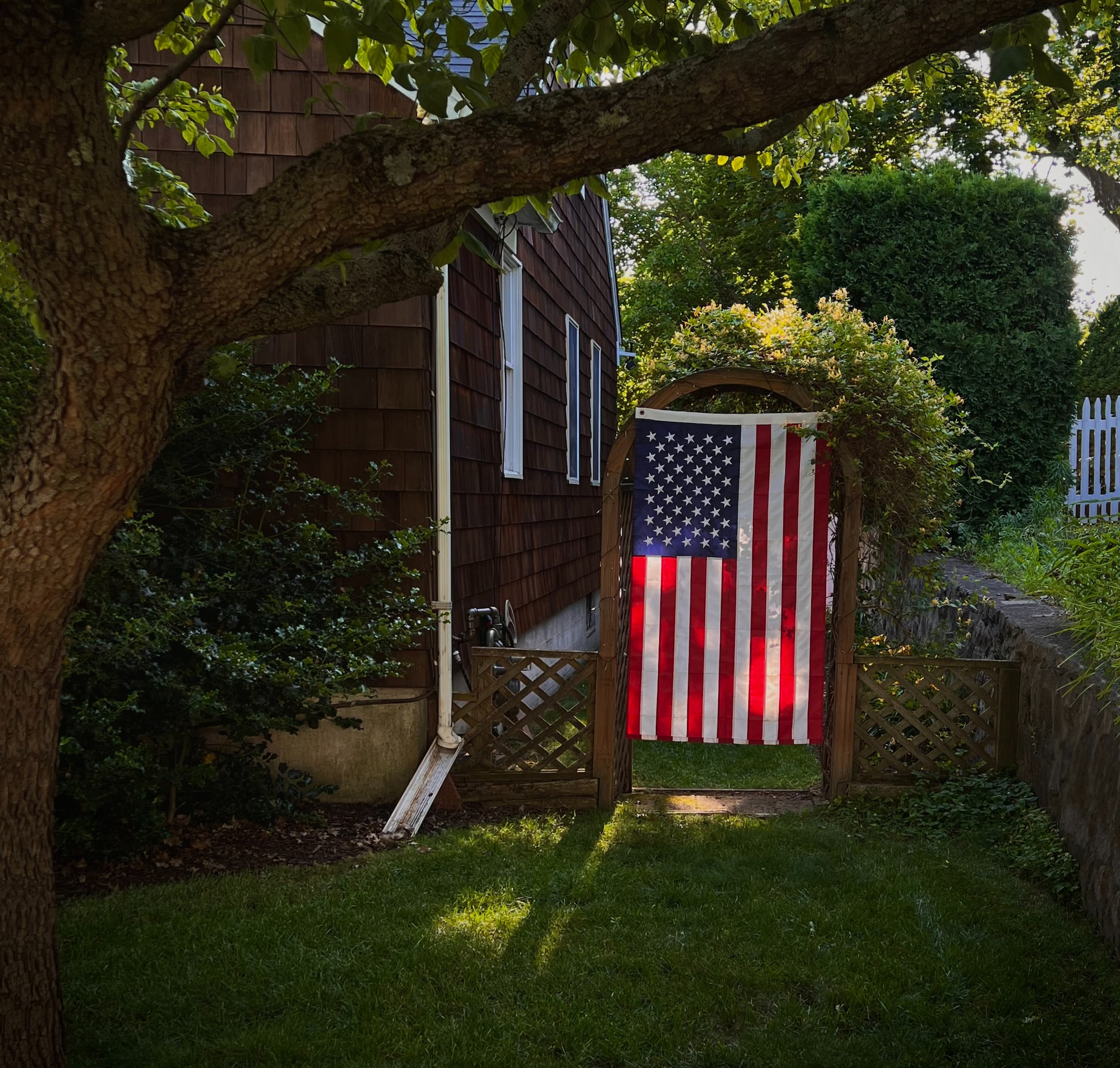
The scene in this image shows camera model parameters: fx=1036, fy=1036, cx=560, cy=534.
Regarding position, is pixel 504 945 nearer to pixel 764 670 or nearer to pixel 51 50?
pixel 764 670

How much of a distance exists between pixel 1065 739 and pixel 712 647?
73.3 inches

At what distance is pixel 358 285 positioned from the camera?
311cm

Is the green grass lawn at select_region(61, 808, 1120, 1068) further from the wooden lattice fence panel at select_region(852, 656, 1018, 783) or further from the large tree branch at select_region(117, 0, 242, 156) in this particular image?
the large tree branch at select_region(117, 0, 242, 156)

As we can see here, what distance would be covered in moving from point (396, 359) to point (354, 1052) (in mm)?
3696

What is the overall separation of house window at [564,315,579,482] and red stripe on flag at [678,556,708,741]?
4993mm

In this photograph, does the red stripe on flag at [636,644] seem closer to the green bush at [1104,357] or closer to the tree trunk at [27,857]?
the tree trunk at [27,857]

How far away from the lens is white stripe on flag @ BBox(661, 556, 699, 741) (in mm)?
5793

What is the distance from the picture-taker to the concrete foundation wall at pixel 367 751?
5.69 metres

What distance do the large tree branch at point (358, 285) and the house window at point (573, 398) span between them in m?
7.39

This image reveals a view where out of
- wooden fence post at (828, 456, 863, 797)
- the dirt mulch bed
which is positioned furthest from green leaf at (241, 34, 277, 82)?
wooden fence post at (828, 456, 863, 797)

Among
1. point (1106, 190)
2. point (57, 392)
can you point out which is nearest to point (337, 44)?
point (57, 392)

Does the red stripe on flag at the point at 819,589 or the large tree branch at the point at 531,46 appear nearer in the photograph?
the large tree branch at the point at 531,46

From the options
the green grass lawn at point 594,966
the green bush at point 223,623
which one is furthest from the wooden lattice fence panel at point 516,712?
the green grass lawn at point 594,966

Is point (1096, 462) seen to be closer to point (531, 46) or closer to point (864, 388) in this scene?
point (864, 388)
